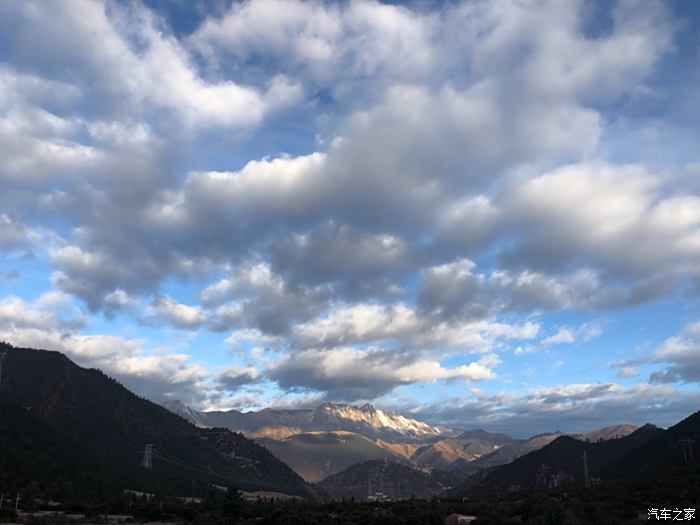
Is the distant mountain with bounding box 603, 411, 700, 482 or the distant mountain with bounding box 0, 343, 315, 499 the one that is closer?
the distant mountain with bounding box 0, 343, 315, 499

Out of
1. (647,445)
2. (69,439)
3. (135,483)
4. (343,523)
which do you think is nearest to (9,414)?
(69,439)

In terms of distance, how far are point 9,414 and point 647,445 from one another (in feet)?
567

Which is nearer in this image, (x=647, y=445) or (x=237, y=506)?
(x=237, y=506)

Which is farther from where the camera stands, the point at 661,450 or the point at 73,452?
the point at 661,450

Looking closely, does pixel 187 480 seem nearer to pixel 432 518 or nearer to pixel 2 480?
pixel 2 480

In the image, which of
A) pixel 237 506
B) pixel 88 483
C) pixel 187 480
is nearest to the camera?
pixel 237 506

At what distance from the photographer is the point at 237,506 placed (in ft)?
201

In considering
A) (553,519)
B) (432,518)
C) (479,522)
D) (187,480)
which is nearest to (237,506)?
(432,518)

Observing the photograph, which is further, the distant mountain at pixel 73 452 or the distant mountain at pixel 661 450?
the distant mountain at pixel 661 450

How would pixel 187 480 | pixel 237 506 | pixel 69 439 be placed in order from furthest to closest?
pixel 187 480, pixel 69 439, pixel 237 506

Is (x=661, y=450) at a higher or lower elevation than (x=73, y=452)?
lower

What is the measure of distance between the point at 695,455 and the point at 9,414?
483 feet

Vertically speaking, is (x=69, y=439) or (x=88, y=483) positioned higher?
(x=69, y=439)

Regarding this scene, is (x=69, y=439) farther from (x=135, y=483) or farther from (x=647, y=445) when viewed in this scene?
(x=647, y=445)
